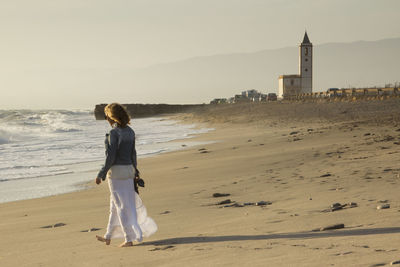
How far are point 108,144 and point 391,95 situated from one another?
3891 centimetres

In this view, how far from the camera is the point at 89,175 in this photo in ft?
41.2

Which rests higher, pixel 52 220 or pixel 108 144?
pixel 108 144

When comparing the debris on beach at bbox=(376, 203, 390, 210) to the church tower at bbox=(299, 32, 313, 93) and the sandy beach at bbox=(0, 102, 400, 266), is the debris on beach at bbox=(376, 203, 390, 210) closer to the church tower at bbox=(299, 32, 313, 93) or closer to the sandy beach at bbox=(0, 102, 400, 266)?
the sandy beach at bbox=(0, 102, 400, 266)

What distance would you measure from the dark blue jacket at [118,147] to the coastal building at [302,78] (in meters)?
95.1

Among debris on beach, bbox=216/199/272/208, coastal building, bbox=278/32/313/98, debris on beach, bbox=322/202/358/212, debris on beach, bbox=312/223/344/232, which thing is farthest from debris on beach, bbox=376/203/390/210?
coastal building, bbox=278/32/313/98

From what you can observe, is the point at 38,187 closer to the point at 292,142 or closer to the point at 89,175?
the point at 89,175

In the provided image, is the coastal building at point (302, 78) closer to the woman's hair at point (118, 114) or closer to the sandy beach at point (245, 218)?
the sandy beach at point (245, 218)

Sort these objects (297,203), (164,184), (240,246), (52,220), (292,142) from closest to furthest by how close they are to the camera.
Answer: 1. (240,246)
2. (297,203)
3. (52,220)
4. (164,184)
5. (292,142)

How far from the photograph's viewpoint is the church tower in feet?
349

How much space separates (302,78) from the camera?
106688 mm

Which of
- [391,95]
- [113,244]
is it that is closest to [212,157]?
[113,244]

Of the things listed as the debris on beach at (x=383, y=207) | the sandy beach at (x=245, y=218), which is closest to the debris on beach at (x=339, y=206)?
the sandy beach at (x=245, y=218)

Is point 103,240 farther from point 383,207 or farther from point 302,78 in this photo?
point 302,78

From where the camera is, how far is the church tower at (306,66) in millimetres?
106312
